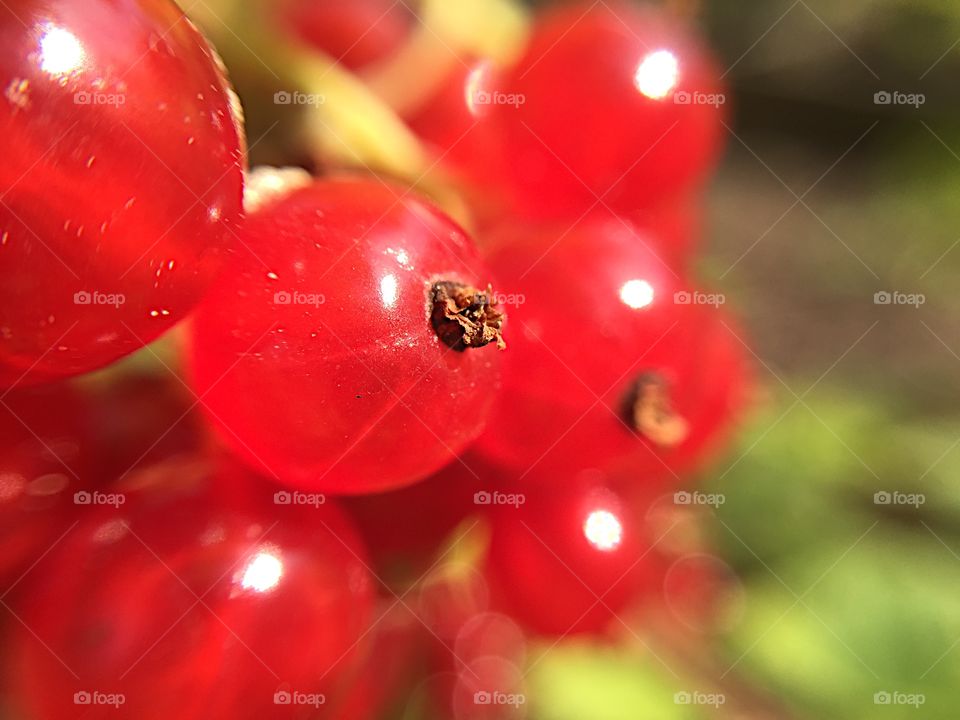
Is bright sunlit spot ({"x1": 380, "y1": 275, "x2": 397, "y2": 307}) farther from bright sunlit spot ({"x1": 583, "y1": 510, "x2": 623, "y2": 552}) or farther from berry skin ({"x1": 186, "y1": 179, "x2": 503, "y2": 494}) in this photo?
bright sunlit spot ({"x1": 583, "y1": 510, "x2": 623, "y2": 552})

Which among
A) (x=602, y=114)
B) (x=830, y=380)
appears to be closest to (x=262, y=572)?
(x=602, y=114)

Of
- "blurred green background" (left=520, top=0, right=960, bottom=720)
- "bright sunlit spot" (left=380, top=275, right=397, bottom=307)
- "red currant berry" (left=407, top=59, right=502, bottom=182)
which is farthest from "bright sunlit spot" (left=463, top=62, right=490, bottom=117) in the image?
"blurred green background" (left=520, top=0, right=960, bottom=720)

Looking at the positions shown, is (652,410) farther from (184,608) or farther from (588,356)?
(184,608)

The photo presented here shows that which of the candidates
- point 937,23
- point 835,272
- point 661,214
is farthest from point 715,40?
point 661,214

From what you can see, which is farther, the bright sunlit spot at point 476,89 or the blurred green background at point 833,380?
the blurred green background at point 833,380

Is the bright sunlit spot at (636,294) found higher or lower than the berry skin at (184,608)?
higher

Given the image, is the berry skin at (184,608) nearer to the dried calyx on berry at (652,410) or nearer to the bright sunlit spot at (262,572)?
the bright sunlit spot at (262,572)

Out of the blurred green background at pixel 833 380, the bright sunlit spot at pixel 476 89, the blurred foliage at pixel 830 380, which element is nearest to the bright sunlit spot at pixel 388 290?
the bright sunlit spot at pixel 476 89
